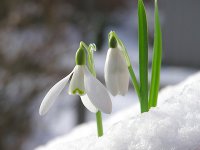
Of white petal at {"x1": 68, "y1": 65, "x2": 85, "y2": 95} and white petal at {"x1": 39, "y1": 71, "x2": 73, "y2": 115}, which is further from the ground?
white petal at {"x1": 68, "y1": 65, "x2": 85, "y2": 95}

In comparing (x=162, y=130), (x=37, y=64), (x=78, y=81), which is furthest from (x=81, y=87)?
(x=37, y=64)

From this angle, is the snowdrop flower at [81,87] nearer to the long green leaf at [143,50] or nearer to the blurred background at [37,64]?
the long green leaf at [143,50]

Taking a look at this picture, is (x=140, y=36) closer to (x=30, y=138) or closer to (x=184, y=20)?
(x=30, y=138)

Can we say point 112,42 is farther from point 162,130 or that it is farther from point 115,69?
point 162,130

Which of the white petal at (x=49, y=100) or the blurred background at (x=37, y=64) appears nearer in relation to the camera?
the white petal at (x=49, y=100)

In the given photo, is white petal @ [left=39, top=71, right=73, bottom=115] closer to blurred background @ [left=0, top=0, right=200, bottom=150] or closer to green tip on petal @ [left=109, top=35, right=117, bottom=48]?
green tip on petal @ [left=109, top=35, right=117, bottom=48]

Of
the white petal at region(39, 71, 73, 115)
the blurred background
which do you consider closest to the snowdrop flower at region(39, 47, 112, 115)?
the white petal at region(39, 71, 73, 115)

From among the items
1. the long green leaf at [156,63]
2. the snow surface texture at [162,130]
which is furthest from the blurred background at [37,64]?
the snow surface texture at [162,130]
